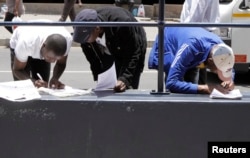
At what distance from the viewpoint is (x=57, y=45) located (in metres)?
4.32

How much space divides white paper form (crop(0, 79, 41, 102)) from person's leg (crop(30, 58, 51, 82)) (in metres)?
0.74

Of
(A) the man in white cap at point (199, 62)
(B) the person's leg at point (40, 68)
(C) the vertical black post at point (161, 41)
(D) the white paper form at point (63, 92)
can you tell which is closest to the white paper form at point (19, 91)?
(D) the white paper form at point (63, 92)

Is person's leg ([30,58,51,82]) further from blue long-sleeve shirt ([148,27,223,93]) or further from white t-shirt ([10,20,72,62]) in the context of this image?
blue long-sleeve shirt ([148,27,223,93])

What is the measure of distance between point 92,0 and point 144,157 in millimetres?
16856

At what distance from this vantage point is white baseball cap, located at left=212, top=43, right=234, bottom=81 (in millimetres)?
4129

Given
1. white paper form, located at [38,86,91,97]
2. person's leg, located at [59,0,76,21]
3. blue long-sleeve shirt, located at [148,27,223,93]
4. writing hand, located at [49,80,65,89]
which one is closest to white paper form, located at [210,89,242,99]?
blue long-sleeve shirt, located at [148,27,223,93]

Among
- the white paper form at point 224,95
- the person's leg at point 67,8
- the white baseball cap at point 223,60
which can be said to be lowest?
the white paper form at point 224,95

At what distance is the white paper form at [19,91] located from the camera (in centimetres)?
401

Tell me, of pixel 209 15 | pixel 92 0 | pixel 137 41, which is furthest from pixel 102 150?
pixel 92 0

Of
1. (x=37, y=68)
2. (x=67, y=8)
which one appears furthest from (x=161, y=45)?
(x=67, y=8)

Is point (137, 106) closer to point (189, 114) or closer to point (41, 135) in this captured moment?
point (189, 114)

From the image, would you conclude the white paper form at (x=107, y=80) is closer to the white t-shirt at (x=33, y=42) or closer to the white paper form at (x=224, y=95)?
the white t-shirt at (x=33, y=42)

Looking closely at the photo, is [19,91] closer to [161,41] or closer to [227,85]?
[161,41]

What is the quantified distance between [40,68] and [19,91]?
1089mm
